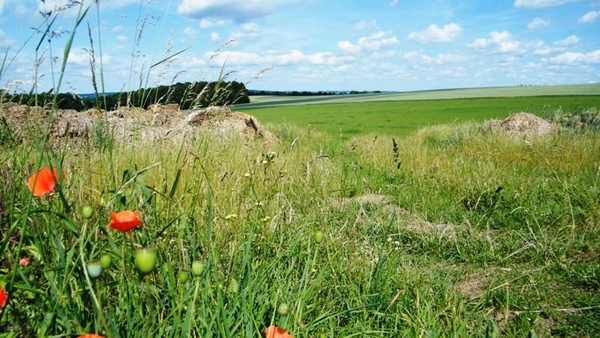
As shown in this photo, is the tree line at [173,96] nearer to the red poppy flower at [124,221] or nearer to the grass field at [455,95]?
the red poppy flower at [124,221]

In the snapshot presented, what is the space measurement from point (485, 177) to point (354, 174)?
5.94 feet

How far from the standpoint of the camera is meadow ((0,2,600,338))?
1426 millimetres

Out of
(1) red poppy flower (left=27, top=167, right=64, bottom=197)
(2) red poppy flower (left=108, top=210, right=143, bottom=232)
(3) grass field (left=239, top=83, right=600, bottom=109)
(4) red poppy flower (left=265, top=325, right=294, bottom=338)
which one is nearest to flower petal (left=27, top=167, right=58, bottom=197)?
(1) red poppy flower (left=27, top=167, right=64, bottom=197)

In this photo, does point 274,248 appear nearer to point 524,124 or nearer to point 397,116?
point 524,124

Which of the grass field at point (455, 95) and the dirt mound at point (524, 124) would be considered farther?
the grass field at point (455, 95)

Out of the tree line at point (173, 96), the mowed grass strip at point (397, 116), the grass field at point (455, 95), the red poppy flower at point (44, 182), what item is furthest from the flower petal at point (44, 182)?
the grass field at point (455, 95)

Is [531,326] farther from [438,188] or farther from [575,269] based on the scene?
[438,188]

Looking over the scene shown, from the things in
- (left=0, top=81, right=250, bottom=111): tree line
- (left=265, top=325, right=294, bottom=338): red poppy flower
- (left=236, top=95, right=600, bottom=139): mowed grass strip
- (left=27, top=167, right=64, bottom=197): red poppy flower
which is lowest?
(left=236, top=95, right=600, bottom=139): mowed grass strip

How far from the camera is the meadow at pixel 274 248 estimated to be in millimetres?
1426

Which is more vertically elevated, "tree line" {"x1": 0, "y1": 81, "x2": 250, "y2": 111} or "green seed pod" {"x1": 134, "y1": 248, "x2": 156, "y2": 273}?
"tree line" {"x1": 0, "y1": 81, "x2": 250, "y2": 111}

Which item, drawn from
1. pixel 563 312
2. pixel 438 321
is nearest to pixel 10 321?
pixel 438 321

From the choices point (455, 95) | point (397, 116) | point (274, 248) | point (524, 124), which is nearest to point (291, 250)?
point (274, 248)

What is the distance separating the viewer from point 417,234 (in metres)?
4.13

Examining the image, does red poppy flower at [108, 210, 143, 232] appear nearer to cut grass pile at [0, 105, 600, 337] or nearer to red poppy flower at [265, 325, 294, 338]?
cut grass pile at [0, 105, 600, 337]
